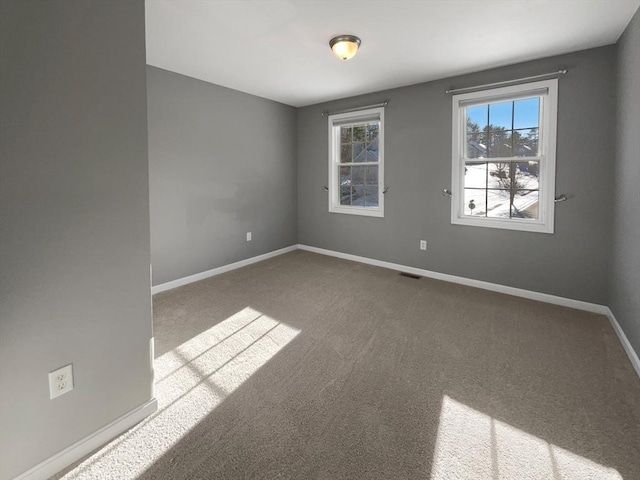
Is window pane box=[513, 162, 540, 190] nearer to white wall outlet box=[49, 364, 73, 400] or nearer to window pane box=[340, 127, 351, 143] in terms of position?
window pane box=[340, 127, 351, 143]

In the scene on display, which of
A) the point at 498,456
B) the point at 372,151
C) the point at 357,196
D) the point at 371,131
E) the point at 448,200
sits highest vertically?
the point at 371,131

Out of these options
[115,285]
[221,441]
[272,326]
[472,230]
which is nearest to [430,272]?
[472,230]

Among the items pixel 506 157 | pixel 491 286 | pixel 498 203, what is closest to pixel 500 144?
pixel 506 157

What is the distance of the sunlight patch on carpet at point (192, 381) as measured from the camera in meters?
1.54

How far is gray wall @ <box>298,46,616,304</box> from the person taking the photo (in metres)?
3.12

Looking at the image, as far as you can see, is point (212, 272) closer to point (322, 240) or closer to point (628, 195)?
point (322, 240)

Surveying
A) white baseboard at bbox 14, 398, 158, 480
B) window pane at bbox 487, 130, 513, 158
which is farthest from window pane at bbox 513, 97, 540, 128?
white baseboard at bbox 14, 398, 158, 480

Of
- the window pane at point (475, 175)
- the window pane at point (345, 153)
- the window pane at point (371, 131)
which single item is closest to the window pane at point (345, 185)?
the window pane at point (345, 153)

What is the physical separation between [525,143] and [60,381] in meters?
4.17

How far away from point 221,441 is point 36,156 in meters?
1.49

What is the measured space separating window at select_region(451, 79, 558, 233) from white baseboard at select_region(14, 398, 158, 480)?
357 centimetres

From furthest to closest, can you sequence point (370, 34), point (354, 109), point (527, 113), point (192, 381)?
point (354, 109) < point (527, 113) < point (370, 34) < point (192, 381)

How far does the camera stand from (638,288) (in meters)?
2.29

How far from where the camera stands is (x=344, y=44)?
110 inches
